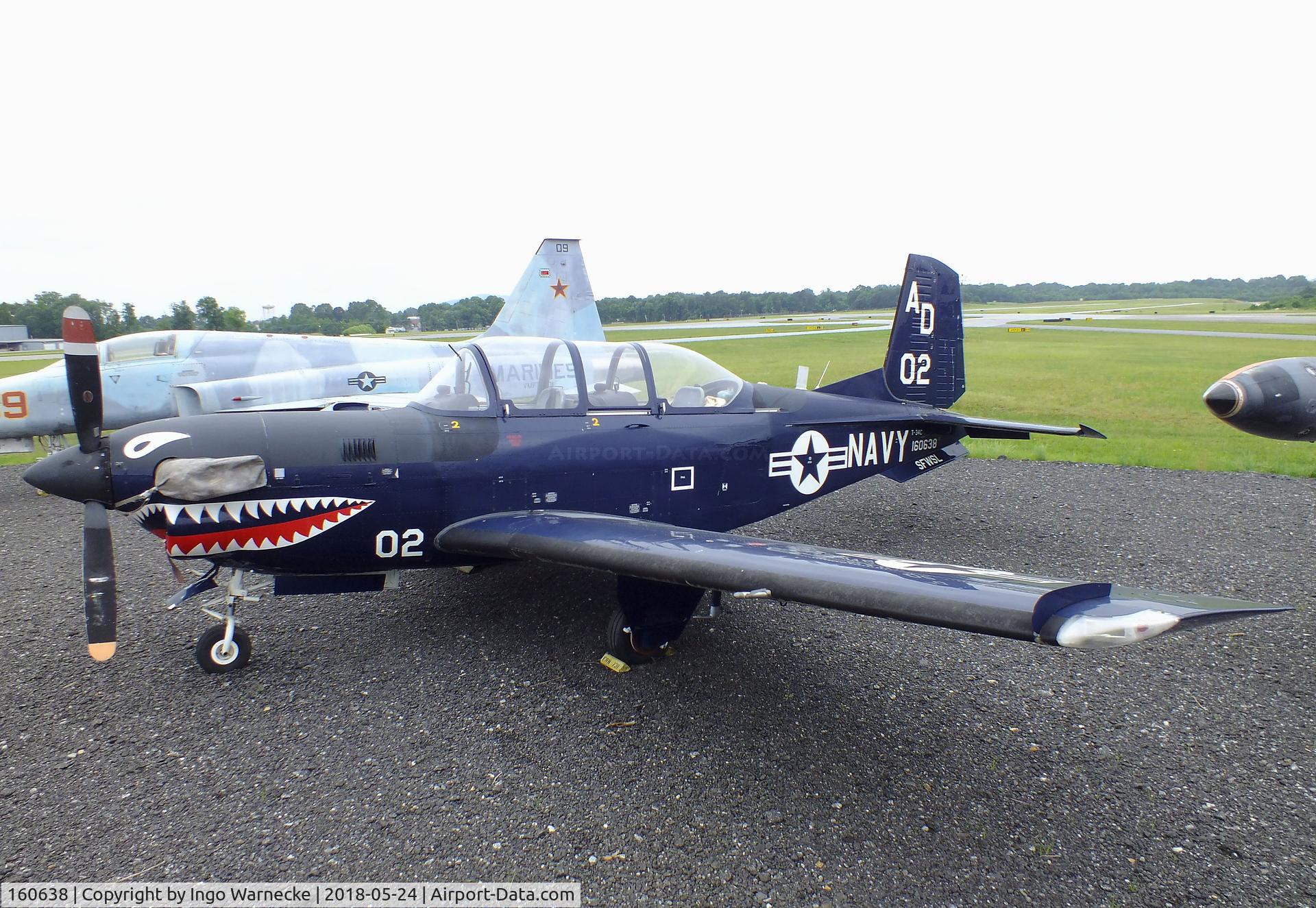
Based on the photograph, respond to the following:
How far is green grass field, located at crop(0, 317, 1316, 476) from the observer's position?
12.2 metres

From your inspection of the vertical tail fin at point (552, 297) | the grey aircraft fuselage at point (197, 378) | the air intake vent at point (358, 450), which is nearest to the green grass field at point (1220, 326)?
the vertical tail fin at point (552, 297)

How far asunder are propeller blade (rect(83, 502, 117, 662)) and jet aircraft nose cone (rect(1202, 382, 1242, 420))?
26.8 ft

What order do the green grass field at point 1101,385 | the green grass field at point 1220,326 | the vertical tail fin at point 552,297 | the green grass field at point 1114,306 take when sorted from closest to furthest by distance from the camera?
the green grass field at point 1101,385 → the vertical tail fin at point 552,297 → the green grass field at point 1220,326 → the green grass field at point 1114,306

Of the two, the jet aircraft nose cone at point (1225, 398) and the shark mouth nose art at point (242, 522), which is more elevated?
the jet aircraft nose cone at point (1225, 398)

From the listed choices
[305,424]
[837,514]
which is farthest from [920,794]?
[837,514]

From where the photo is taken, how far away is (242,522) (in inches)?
176

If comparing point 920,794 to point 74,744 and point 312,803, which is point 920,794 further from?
point 74,744

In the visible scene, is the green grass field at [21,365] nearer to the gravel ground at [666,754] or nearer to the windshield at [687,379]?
the gravel ground at [666,754]

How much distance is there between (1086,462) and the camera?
37.3 feet

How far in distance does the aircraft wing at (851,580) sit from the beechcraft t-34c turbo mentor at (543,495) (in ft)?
A: 0.04

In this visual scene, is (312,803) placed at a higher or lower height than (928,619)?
lower

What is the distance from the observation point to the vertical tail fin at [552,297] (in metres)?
16.5

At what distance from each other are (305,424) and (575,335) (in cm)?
1257

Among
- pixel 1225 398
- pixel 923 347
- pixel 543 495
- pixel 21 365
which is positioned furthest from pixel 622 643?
pixel 21 365
